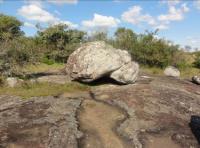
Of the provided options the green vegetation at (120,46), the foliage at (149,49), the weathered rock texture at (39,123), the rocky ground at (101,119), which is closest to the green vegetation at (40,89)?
the rocky ground at (101,119)

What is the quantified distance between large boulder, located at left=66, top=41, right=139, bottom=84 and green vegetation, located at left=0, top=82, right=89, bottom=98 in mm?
881

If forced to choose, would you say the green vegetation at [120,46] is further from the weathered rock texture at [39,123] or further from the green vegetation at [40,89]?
the weathered rock texture at [39,123]

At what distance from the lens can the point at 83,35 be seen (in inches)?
1825

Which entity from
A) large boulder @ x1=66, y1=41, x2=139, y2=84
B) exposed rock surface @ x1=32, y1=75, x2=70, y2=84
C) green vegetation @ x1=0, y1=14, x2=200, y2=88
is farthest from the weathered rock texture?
green vegetation @ x1=0, y1=14, x2=200, y2=88

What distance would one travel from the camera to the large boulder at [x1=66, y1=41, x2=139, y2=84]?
21.1m

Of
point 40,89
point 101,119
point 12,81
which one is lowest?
point 101,119

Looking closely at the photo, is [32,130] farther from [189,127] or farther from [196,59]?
[196,59]

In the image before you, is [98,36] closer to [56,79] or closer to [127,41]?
[127,41]

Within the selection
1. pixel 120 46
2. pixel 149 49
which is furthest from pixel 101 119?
pixel 120 46

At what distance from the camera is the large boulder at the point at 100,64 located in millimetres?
21062

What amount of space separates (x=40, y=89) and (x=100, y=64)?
4.09 meters

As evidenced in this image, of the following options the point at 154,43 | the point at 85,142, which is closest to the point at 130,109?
the point at 85,142

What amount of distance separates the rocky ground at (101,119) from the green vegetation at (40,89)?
2.85ft

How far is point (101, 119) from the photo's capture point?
15.2 metres
